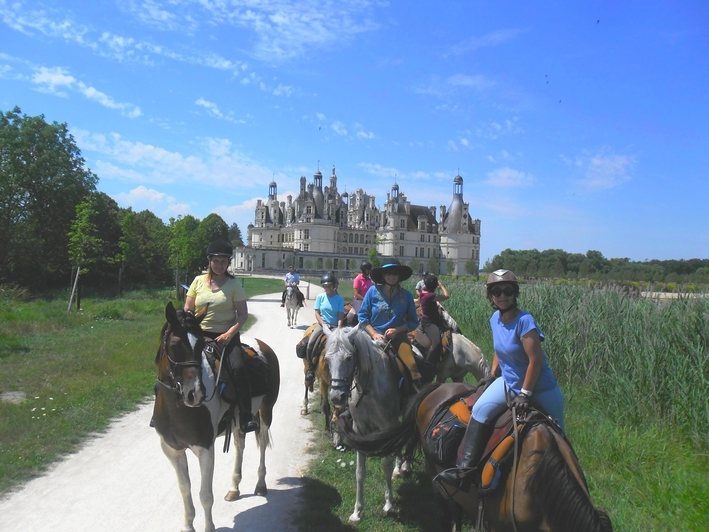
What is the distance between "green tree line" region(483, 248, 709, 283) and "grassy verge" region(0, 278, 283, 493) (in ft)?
31.8

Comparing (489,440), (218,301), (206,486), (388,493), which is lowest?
(388,493)

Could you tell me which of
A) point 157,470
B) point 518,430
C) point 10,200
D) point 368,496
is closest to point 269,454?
point 157,470

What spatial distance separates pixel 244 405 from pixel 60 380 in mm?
6656

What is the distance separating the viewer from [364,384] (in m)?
5.72

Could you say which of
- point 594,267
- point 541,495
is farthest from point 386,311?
point 594,267

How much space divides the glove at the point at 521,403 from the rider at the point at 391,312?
7.83 ft

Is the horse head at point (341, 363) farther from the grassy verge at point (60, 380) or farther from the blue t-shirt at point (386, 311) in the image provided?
the grassy verge at point (60, 380)

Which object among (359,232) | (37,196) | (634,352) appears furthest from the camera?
(359,232)

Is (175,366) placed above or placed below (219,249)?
below

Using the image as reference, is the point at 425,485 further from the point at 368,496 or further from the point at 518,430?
the point at 518,430

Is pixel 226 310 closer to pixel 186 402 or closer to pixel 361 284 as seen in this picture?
pixel 186 402

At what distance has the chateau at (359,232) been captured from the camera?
376ft

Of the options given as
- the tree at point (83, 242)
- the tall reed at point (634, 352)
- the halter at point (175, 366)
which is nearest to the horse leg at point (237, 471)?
the halter at point (175, 366)

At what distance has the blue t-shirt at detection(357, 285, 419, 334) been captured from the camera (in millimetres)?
6305
